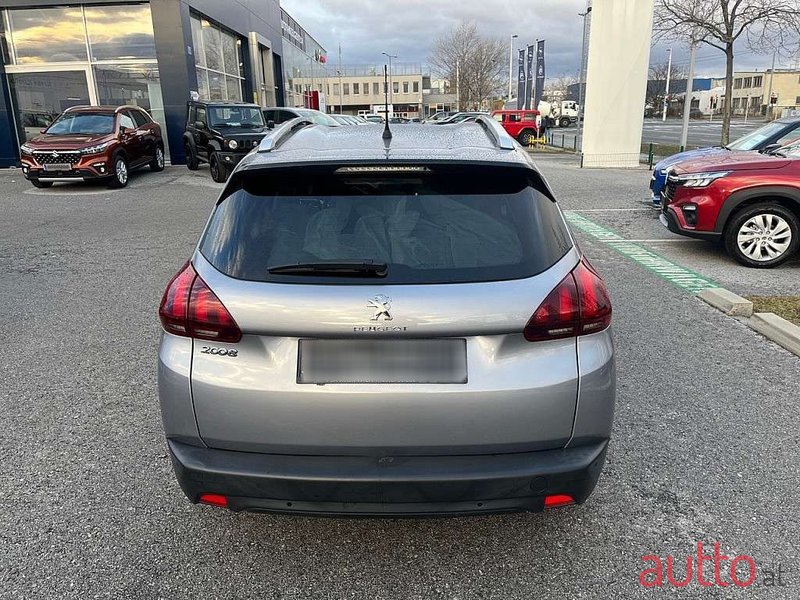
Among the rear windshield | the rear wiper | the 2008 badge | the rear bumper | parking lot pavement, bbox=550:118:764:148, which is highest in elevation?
the rear windshield

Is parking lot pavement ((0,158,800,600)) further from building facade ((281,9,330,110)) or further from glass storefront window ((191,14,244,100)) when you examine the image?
building facade ((281,9,330,110))

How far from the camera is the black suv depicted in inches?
638

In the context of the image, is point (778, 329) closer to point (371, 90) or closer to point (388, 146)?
point (388, 146)

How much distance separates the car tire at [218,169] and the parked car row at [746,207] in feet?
40.4

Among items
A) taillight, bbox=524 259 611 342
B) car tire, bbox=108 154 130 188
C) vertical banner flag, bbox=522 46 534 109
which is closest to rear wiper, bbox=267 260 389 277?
taillight, bbox=524 259 611 342

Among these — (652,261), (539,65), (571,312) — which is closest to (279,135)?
(571,312)

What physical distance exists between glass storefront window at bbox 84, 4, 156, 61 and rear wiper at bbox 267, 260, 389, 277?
830 inches

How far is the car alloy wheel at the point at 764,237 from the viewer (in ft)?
23.5

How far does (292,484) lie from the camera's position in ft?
7.30

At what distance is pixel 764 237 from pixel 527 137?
30541 mm

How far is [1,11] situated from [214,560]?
931 inches

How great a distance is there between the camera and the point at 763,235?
7246 millimetres

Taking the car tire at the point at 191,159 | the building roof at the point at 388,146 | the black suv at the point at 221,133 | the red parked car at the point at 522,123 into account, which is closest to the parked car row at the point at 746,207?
the building roof at the point at 388,146

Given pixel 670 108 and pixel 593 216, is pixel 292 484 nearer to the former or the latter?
pixel 593 216
